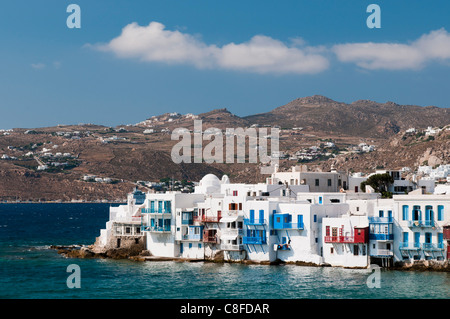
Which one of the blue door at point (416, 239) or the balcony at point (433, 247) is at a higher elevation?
the blue door at point (416, 239)

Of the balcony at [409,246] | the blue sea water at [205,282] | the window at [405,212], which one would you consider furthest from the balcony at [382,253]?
the window at [405,212]

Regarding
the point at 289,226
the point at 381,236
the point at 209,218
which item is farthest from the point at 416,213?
the point at 209,218

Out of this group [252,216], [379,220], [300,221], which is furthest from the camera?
[252,216]

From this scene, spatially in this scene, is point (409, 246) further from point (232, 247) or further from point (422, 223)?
point (232, 247)

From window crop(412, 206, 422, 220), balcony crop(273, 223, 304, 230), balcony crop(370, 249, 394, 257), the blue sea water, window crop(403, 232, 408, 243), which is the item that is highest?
window crop(412, 206, 422, 220)

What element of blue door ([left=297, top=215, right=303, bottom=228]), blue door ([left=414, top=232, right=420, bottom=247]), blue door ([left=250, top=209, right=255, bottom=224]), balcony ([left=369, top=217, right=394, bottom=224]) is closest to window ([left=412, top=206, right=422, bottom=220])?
blue door ([left=414, top=232, right=420, bottom=247])

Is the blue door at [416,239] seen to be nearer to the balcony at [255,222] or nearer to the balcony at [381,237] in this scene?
the balcony at [381,237]

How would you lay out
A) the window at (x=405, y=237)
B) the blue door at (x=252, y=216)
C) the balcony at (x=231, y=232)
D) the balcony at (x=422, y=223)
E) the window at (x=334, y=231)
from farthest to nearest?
1. the balcony at (x=231, y=232)
2. the blue door at (x=252, y=216)
3. the window at (x=334, y=231)
4. the window at (x=405, y=237)
5. the balcony at (x=422, y=223)

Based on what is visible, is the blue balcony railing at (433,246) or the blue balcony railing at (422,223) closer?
the blue balcony railing at (433,246)

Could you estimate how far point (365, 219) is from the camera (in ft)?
168

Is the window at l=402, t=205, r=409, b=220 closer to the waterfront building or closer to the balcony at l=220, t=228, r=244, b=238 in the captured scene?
the waterfront building

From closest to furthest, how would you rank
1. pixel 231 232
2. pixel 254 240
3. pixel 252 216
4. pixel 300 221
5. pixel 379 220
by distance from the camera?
pixel 379 220 → pixel 300 221 → pixel 254 240 → pixel 252 216 → pixel 231 232
